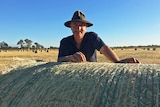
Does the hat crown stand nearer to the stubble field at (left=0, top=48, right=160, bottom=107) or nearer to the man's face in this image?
the man's face

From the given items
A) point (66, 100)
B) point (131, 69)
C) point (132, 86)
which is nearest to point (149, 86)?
point (132, 86)

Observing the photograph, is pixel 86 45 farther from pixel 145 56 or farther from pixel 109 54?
pixel 145 56

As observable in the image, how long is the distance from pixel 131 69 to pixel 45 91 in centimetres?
83

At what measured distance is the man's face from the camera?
4617 mm

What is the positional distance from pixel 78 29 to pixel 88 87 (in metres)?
2.02

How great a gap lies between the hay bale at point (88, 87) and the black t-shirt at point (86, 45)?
1.19m

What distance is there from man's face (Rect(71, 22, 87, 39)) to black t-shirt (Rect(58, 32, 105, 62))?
0.08 m

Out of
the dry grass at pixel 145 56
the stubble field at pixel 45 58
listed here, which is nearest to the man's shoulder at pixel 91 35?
the stubble field at pixel 45 58

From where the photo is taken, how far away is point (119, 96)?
8.13 ft

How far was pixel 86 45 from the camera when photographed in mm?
4688

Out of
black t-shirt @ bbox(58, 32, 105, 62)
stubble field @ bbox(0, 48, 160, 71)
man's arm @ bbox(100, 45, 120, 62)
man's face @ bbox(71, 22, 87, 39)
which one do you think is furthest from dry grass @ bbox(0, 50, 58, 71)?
man's arm @ bbox(100, 45, 120, 62)

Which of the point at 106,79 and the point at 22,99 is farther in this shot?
the point at 22,99

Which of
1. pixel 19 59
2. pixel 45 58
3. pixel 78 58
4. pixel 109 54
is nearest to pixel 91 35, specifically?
pixel 109 54

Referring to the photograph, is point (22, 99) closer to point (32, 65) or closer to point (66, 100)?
point (66, 100)
